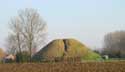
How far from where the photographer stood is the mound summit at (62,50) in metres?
69.2

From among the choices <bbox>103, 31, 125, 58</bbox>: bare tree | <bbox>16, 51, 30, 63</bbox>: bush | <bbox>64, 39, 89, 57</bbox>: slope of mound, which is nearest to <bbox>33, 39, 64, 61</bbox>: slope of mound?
<bbox>64, 39, 89, 57</bbox>: slope of mound

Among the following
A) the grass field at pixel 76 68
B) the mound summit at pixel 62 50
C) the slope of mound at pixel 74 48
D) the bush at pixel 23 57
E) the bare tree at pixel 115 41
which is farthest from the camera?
the bare tree at pixel 115 41

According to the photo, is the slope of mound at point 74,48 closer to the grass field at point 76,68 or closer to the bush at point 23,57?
the bush at point 23,57

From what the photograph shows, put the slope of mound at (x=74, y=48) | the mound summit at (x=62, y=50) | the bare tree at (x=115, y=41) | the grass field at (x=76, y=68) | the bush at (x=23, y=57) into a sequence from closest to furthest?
the grass field at (x=76, y=68) → the bush at (x=23, y=57) → the mound summit at (x=62, y=50) → the slope of mound at (x=74, y=48) → the bare tree at (x=115, y=41)

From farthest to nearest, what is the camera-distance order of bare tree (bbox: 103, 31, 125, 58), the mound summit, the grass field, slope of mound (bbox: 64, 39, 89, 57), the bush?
bare tree (bbox: 103, 31, 125, 58)
slope of mound (bbox: 64, 39, 89, 57)
the mound summit
the bush
the grass field

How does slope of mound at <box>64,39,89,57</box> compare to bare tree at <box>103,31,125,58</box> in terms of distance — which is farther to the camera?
bare tree at <box>103,31,125,58</box>

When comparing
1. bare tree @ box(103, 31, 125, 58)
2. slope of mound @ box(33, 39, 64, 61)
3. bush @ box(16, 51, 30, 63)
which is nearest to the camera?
bush @ box(16, 51, 30, 63)

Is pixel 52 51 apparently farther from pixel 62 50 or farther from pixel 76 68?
pixel 76 68

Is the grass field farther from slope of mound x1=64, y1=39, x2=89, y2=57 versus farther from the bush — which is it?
slope of mound x1=64, y1=39, x2=89, y2=57

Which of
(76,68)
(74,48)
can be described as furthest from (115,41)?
(76,68)

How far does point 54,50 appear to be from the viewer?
2793 inches

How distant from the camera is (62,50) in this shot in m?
71.3

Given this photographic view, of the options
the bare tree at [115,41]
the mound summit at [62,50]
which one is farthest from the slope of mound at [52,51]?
the bare tree at [115,41]

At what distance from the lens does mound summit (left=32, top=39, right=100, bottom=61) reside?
69.2 metres
